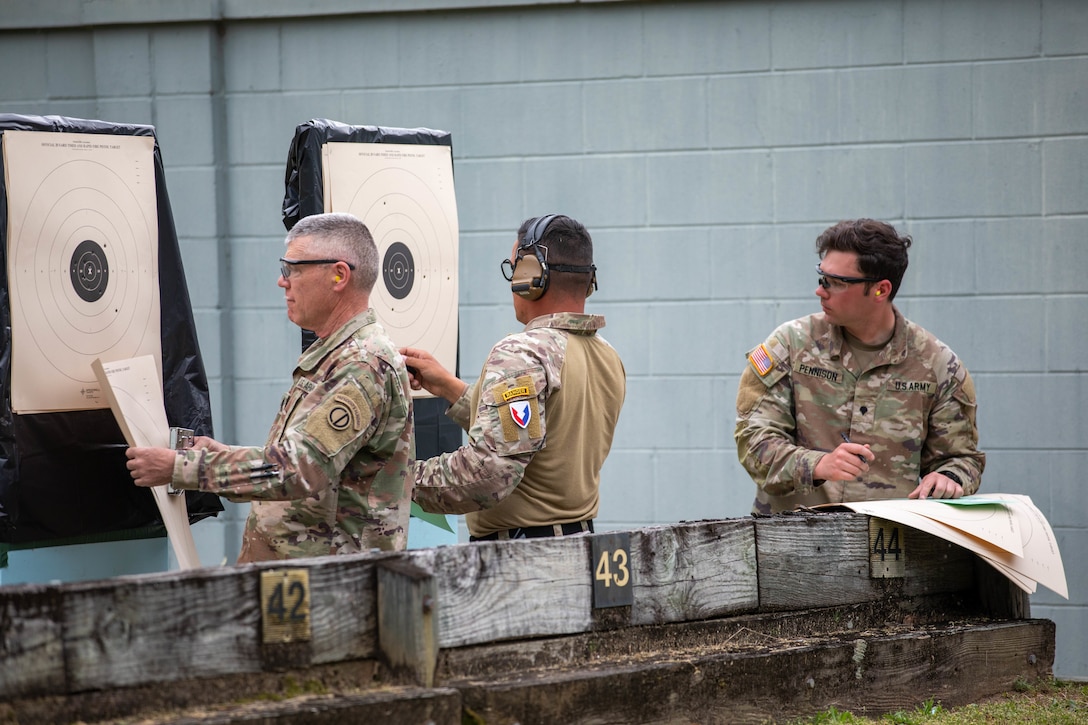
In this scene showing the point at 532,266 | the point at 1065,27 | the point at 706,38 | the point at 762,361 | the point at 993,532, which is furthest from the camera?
the point at 706,38

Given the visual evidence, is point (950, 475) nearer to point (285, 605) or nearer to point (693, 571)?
point (693, 571)

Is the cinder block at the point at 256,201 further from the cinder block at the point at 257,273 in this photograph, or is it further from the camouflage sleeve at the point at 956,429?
the camouflage sleeve at the point at 956,429

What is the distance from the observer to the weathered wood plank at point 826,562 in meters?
2.40

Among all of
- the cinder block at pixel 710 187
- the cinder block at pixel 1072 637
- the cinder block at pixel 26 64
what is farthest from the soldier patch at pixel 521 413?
the cinder block at pixel 26 64

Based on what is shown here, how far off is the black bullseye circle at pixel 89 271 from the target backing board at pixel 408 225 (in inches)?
23.3

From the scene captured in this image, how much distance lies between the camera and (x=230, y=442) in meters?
4.91

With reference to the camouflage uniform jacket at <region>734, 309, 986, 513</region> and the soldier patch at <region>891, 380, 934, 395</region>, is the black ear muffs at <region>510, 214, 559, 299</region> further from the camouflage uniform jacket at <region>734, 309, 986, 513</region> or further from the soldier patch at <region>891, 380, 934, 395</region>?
the soldier patch at <region>891, 380, 934, 395</region>

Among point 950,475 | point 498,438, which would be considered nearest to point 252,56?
point 498,438

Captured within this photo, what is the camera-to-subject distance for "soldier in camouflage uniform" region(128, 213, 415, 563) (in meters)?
2.29

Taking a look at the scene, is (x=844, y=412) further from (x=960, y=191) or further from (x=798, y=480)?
(x=960, y=191)

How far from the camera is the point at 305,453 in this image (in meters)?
2.28

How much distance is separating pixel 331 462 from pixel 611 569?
2.01 feet

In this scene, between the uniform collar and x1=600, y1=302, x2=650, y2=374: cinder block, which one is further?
x1=600, y1=302, x2=650, y2=374: cinder block

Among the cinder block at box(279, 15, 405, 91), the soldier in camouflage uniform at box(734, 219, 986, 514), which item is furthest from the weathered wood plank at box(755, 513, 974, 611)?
the cinder block at box(279, 15, 405, 91)
